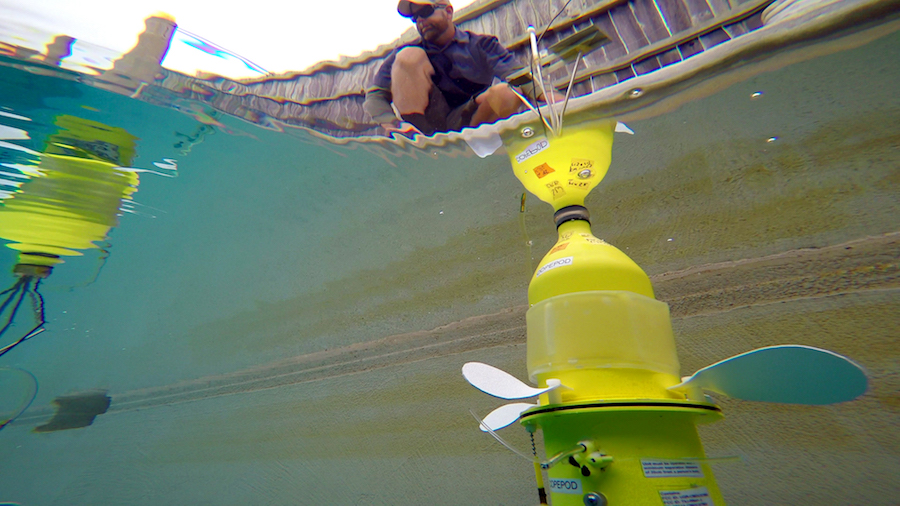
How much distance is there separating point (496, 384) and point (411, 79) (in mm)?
1272

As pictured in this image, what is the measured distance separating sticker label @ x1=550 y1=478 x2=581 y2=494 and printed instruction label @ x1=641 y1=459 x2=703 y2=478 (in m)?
0.11

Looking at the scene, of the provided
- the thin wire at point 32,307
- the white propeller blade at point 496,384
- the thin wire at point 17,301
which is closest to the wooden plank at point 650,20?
Result: the white propeller blade at point 496,384

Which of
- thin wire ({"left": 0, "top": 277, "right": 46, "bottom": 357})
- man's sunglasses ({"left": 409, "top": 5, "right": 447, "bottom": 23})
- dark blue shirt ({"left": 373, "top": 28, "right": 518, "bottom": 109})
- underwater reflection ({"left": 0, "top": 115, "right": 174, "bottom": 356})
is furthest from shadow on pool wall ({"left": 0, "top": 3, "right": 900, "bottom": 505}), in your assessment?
thin wire ({"left": 0, "top": 277, "right": 46, "bottom": 357})

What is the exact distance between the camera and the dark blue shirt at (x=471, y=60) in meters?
1.47

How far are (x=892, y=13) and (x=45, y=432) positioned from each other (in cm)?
689

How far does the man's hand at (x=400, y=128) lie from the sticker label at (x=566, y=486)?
146 cm

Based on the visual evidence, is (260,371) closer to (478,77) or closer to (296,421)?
Answer: (296,421)

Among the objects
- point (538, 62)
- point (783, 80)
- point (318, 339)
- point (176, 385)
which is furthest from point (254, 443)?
point (783, 80)

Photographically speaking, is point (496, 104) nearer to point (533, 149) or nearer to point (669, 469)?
point (533, 149)

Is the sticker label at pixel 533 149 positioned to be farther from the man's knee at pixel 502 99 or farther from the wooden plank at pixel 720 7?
the wooden plank at pixel 720 7

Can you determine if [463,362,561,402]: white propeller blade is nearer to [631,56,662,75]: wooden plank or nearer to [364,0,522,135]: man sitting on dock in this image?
[364,0,522,135]: man sitting on dock

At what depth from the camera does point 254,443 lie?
7.99 ft

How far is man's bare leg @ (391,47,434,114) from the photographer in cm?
149

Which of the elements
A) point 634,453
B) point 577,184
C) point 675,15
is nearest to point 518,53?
point 675,15
